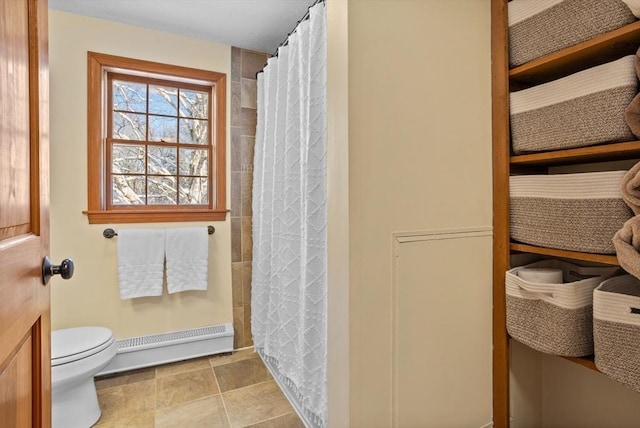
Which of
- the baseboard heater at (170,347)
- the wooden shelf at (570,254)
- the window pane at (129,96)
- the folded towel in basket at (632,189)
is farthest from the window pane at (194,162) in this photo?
the folded towel in basket at (632,189)

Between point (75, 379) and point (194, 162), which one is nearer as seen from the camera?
point (75, 379)

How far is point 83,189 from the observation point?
82.4 inches

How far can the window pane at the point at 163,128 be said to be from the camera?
234cm

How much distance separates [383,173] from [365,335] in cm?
52

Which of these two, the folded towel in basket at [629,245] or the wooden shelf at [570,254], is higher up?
the folded towel in basket at [629,245]

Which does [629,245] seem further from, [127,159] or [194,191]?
[127,159]

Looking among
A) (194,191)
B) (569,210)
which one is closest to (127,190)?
(194,191)

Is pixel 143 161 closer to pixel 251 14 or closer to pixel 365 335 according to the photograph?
pixel 251 14

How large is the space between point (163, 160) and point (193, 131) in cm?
30

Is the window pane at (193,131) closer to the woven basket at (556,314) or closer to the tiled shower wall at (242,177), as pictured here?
the tiled shower wall at (242,177)

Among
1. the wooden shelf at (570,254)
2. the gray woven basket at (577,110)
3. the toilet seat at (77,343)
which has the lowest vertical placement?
the toilet seat at (77,343)

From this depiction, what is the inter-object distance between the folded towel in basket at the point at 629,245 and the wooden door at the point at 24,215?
132 cm

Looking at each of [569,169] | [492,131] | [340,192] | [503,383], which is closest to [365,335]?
[340,192]

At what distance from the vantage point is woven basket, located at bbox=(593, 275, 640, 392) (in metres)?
0.91
